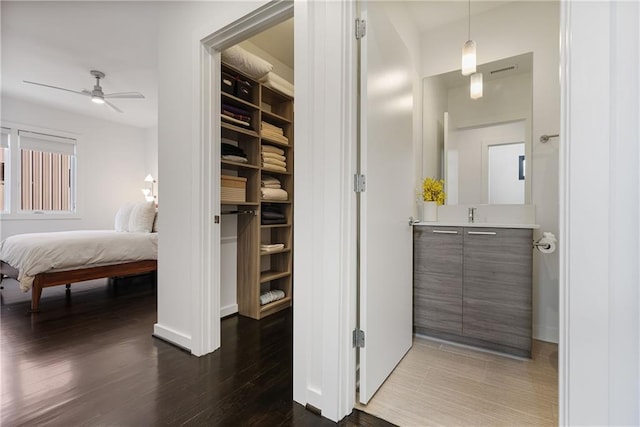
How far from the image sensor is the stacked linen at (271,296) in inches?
110

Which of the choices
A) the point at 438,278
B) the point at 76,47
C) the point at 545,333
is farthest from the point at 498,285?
the point at 76,47

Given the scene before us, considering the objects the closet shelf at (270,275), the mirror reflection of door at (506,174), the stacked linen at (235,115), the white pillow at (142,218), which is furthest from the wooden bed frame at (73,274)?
the mirror reflection of door at (506,174)

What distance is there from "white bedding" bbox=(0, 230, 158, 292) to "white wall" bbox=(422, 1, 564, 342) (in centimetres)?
410

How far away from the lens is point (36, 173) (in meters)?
4.87

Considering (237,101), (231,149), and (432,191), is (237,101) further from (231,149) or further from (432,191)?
(432,191)

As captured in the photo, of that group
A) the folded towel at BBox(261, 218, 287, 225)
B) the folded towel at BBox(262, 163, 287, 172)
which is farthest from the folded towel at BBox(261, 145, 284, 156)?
the folded towel at BBox(261, 218, 287, 225)

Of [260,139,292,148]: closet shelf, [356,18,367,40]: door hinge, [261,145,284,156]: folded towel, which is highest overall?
[356,18,367,40]: door hinge

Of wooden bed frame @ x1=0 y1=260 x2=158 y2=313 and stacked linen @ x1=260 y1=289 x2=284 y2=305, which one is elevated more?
wooden bed frame @ x1=0 y1=260 x2=158 y2=313

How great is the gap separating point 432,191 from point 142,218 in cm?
366

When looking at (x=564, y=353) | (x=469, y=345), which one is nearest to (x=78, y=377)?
(x=564, y=353)

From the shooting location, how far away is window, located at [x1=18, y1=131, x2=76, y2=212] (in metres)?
4.70

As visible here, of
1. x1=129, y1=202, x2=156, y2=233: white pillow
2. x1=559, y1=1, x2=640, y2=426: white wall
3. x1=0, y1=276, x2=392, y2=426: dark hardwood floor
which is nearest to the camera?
x1=559, y1=1, x2=640, y2=426: white wall

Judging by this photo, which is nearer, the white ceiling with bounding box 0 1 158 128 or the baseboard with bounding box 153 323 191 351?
the baseboard with bounding box 153 323 191 351

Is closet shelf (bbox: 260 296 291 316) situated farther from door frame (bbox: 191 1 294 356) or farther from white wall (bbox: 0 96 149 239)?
white wall (bbox: 0 96 149 239)
